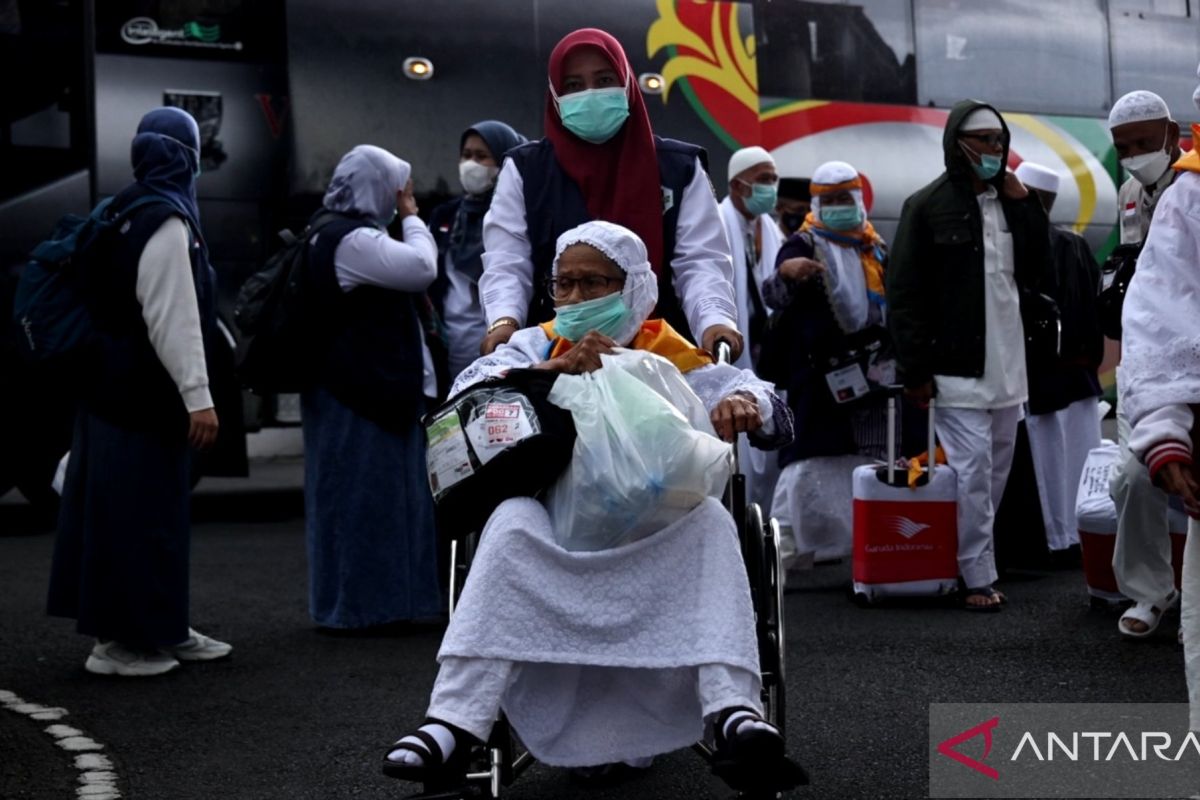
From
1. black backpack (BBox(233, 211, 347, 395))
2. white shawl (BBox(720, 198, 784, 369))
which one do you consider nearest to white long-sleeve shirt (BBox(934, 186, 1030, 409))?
white shawl (BBox(720, 198, 784, 369))

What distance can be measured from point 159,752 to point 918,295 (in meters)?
3.65

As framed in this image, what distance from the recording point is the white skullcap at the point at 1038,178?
362 inches

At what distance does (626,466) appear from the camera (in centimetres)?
388

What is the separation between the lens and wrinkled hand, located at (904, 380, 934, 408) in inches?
292

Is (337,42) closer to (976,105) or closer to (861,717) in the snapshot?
(976,105)

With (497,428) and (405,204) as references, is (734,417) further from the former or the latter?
(405,204)

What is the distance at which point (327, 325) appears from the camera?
7.16m

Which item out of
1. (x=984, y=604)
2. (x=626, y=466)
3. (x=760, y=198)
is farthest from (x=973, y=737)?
(x=760, y=198)

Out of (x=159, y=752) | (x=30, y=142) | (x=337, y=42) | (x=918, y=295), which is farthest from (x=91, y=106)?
(x=159, y=752)

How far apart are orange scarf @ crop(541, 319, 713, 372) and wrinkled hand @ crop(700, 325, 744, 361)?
163 mm

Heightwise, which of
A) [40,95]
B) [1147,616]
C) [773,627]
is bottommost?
[1147,616]

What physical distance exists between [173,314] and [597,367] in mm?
2496

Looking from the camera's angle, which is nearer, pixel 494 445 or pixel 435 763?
pixel 435 763

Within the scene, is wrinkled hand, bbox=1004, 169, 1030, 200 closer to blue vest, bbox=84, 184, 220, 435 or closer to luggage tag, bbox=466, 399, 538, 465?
blue vest, bbox=84, 184, 220, 435
